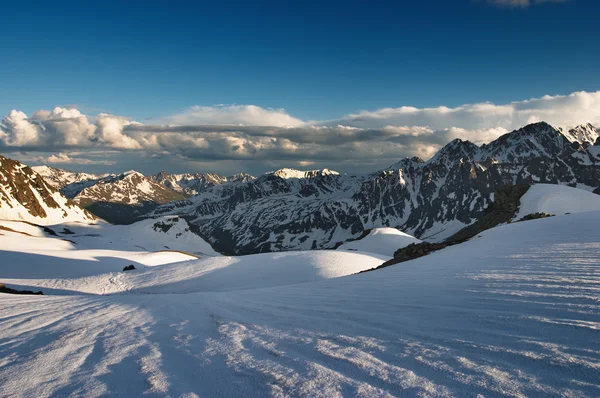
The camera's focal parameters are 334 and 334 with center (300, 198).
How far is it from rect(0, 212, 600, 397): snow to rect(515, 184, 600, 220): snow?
54490mm

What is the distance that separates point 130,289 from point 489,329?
1149 inches

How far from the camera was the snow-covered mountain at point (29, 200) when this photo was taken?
429ft

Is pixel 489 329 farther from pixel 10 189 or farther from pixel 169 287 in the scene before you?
pixel 10 189

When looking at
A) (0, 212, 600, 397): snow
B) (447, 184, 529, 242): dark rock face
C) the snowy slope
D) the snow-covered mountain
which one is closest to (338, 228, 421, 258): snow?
(447, 184, 529, 242): dark rock face

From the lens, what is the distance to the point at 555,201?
58.2m

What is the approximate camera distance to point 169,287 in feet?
91.5

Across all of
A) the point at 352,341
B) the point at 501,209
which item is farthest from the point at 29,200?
the point at 352,341

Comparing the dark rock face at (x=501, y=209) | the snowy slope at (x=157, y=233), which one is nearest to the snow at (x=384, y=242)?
the dark rock face at (x=501, y=209)

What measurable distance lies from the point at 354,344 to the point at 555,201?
6875 cm

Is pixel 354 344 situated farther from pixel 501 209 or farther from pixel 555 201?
pixel 555 201

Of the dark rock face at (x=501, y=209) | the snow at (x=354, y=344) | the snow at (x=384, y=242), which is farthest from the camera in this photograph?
the snow at (x=384, y=242)

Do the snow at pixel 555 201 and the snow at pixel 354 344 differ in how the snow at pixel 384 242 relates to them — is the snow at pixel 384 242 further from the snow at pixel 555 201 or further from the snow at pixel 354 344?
the snow at pixel 354 344

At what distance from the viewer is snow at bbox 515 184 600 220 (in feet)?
181

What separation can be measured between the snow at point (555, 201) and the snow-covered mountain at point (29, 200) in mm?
159671
